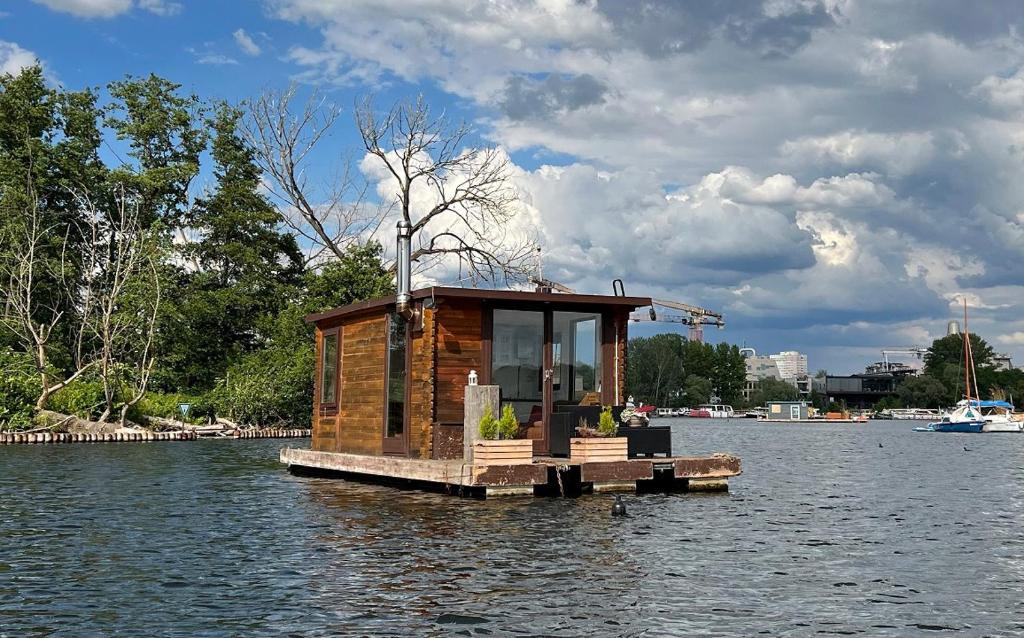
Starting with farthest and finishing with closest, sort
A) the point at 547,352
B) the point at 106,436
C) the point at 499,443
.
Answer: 1. the point at 106,436
2. the point at 547,352
3. the point at 499,443

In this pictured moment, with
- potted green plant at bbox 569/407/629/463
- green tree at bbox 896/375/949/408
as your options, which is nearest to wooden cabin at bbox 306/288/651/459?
potted green plant at bbox 569/407/629/463

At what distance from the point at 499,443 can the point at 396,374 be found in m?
3.70

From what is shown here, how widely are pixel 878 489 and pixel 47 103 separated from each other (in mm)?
44288

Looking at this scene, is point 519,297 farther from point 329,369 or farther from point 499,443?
point 329,369

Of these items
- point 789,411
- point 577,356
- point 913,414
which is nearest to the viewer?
point 577,356

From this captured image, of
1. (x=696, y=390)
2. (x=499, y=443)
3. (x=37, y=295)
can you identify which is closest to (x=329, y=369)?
(x=499, y=443)

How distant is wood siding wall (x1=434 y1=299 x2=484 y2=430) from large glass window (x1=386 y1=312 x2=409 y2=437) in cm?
96

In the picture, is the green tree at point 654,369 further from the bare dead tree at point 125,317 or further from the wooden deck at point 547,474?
the wooden deck at point 547,474

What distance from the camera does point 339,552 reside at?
13125 mm

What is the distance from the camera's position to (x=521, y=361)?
69.5 feet

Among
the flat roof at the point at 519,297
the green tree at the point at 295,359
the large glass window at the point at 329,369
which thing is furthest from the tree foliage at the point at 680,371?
the flat roof at the point at 519,297

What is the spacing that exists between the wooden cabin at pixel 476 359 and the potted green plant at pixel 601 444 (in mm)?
1435

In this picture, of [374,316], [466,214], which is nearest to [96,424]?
[466,214]

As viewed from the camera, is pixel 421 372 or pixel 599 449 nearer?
pixel 599 449
